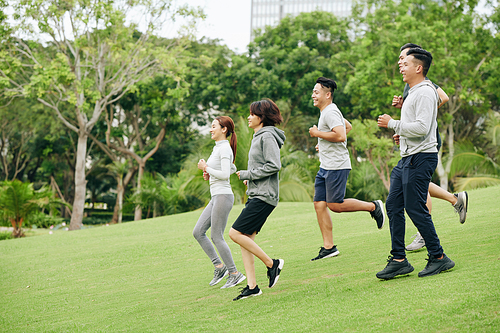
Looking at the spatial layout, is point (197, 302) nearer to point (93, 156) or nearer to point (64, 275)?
point (64, 275)

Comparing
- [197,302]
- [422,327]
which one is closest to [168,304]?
[197,302]

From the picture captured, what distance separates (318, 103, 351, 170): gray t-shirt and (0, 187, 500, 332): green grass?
1175mm

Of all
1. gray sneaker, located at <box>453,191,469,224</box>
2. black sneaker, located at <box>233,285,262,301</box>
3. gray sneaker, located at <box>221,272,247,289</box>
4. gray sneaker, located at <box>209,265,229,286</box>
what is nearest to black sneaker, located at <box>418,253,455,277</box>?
gray sneaker, located at <box>453,191,469,224</box>

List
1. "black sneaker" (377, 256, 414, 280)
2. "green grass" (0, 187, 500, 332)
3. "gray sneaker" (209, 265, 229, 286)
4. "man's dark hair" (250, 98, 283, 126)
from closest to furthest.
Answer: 1. "green grass" (0, 187, 500, 332)
2. "black sneaker" (377, 256, 414, 280)
3. "man's dark hair" (250, 98, 283, 126)
4. "gray sneaker" (209, 265, 229, 286)

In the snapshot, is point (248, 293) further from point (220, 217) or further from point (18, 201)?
point (18, 201)

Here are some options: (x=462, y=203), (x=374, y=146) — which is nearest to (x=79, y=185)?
(x=374, y=146)

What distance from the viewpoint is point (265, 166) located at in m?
4.59

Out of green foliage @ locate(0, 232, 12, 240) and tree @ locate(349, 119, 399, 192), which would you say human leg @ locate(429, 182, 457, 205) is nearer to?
tree @ locate(349, 119, 399, 192)

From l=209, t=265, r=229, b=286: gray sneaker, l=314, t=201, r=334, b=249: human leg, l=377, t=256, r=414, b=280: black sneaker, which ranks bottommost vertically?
l=209, t=265, r=229, b=286: gray sneaker

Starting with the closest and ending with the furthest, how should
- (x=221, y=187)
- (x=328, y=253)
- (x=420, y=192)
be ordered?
1. (x=420, y=192)
2. (x=221, y=187)
3. (x=328, y=253)

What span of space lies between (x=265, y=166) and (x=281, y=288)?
1.34m

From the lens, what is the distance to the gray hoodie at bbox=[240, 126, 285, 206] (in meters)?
4.60

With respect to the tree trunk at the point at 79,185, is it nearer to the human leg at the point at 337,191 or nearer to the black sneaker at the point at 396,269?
the human leg at the point at 337,191

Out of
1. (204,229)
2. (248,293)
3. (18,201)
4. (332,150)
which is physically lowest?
(18,201)
